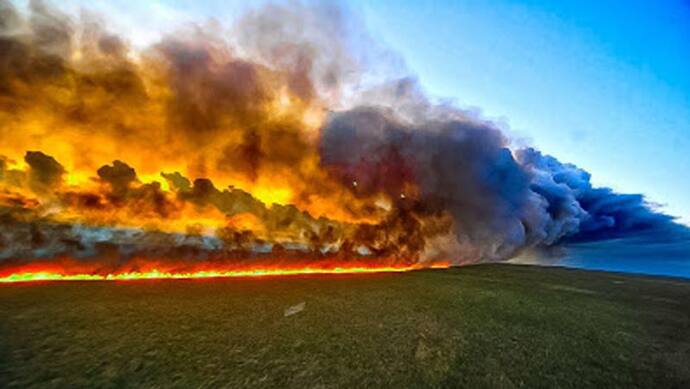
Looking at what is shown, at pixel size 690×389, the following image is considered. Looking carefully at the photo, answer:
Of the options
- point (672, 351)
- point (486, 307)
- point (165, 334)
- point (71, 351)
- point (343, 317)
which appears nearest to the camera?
point (71, 351)

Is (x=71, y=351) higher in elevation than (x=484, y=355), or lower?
higher

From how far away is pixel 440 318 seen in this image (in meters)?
22.3

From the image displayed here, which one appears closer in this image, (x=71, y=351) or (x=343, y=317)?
(x=71, y=351)

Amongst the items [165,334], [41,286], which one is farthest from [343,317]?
[41,286]

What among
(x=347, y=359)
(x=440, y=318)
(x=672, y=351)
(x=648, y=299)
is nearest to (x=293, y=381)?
(x=347, y=359)

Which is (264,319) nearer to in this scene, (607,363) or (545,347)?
(545,347)

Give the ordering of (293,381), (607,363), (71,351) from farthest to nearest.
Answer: (607,363)
(71,351)
(293,381)

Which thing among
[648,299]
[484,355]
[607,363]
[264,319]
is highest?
[264,319]

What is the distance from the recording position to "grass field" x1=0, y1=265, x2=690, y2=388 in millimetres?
12648

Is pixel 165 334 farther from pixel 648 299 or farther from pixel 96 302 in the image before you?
pixel 648 299

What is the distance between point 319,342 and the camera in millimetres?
16516

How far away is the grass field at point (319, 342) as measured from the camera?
12648 mm

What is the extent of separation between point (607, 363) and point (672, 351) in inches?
245

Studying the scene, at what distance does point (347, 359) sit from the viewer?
14477 millimetres
